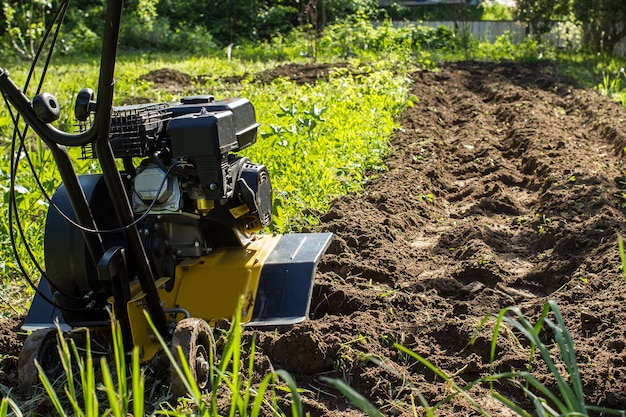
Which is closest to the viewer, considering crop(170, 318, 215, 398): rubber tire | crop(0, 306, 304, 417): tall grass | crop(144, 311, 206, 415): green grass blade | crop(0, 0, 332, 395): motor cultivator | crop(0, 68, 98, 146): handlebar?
crop(144, 311, 206, 415): green grass blade

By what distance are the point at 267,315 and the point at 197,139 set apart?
862 millimetres

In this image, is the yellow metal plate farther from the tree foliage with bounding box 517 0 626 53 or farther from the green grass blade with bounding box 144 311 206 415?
the tree foliage with bounding box 517 0 626 53

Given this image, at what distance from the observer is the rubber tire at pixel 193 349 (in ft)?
10.3

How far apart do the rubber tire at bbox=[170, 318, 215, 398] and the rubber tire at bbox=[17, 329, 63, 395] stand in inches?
22.3

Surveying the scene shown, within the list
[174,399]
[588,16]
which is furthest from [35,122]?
[588,16]

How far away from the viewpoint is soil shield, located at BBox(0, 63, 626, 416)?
3438 millimetres

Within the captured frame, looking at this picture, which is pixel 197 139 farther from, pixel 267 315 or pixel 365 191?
pixel 365 191

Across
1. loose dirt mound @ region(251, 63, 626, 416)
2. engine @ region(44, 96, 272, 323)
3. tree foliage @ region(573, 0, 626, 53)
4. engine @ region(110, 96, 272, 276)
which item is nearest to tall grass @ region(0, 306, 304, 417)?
loose dirt mound @ region(251, 63, 626, 416)

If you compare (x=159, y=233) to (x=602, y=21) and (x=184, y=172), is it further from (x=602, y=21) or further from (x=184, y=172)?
(x=602, y=21)

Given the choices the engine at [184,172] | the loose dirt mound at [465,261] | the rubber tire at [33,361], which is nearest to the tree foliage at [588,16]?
the loose dirt mound at [465,261]

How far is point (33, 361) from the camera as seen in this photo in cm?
338

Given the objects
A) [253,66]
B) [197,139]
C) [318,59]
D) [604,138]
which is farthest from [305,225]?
[318,59]

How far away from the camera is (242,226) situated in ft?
13.5

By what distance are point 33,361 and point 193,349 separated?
2.22ft
